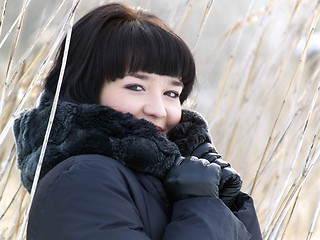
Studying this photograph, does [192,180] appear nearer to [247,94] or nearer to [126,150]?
[126,150]

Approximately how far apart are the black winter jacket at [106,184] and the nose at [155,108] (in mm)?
62

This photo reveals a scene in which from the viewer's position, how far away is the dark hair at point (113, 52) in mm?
1229

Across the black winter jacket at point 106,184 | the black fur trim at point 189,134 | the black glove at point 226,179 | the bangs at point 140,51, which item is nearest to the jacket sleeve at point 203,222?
the black winter jacket at point 106,184

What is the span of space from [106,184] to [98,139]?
0.39ft

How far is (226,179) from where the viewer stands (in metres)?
1.19

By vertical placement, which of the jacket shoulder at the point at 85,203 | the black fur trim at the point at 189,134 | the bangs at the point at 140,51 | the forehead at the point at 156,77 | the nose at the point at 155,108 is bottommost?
the jacket shoulder at the point at 85,203

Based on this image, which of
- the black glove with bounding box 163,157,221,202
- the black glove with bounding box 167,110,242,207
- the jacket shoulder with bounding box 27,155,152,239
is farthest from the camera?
the black glove with bounding box 167,110,242,207

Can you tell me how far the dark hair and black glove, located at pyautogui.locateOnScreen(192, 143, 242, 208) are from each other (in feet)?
0.64

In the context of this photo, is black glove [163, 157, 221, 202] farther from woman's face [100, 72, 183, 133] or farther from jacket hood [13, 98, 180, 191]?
woman's face [100, 72, 183, 133]

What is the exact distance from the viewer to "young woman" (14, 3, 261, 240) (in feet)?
3.35

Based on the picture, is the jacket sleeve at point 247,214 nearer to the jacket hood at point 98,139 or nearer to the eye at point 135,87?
the jacket hood at point 98,139

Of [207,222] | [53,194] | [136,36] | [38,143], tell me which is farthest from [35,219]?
[136,36]

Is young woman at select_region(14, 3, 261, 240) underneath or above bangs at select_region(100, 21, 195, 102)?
underneath

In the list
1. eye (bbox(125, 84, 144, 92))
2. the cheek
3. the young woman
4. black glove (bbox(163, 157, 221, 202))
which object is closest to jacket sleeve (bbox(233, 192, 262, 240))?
the young woman
